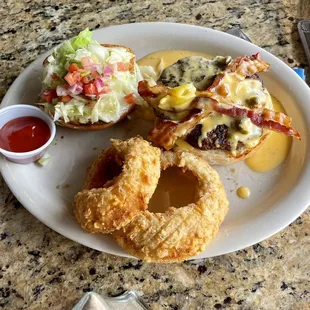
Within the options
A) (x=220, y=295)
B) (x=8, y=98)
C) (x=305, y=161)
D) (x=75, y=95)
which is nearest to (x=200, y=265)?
(x=220, y=295)

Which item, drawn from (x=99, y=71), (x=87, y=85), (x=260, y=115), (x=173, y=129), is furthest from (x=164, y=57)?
(x=260, y=115)

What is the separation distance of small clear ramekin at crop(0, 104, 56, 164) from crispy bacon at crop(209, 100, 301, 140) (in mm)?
943

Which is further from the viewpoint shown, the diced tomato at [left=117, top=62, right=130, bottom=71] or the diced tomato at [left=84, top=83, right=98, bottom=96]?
the diced tomato at [left=117, top=62, right=130, bottom=71]

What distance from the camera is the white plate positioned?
267 centimetres

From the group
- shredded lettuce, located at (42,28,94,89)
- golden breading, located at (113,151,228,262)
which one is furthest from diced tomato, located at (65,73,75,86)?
golden breading, located at (113,151,228,262)

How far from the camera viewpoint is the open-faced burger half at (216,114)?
8.97 feet

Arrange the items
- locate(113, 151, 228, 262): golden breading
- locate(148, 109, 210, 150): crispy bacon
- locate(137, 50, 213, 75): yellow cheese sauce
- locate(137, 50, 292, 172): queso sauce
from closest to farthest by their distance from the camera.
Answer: locate(113, 151, 228, 262): golden breading
locate(148, 109, 210, 150): crispy bacon
locate(137, 50, 292, 172): queso sauce
locate(137, 50, 213, 75): yellow cheese sauce

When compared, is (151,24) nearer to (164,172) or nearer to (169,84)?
(169,84)

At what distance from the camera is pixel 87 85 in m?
2.90

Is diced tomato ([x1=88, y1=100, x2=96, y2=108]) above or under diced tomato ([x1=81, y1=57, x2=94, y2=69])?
under

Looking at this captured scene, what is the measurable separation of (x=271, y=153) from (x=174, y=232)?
931 millimetres

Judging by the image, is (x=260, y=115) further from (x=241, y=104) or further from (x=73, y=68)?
(x=73, y=68)

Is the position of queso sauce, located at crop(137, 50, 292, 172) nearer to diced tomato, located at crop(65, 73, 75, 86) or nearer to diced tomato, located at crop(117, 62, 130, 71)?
diced tomato, located at crop(117, 62, 130, 71)

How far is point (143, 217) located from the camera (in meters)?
2.47
